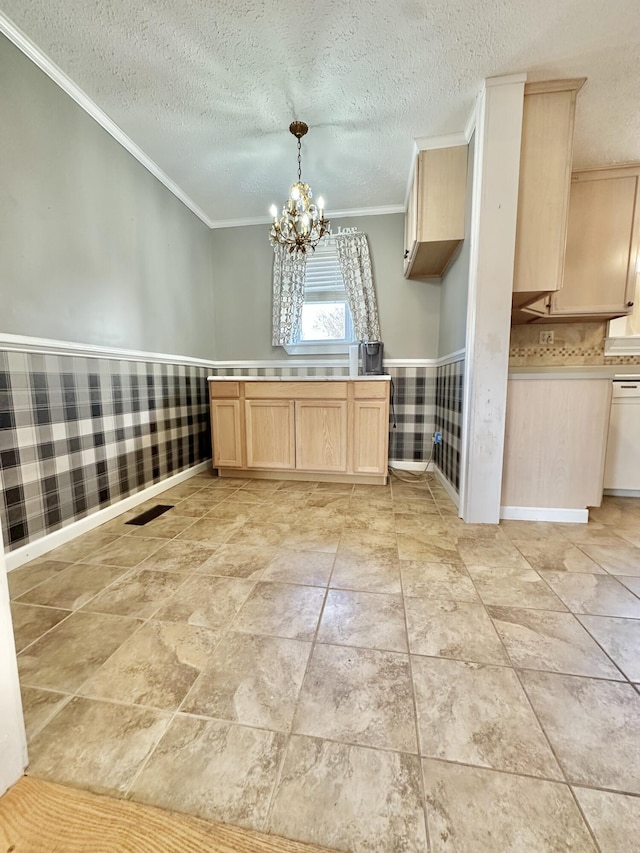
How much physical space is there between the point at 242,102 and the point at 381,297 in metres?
1.67

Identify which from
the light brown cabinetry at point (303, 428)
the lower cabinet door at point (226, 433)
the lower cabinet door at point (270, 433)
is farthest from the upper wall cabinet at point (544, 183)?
the lower cabinet door at point (226, 433)

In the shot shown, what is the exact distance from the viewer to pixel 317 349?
10.6 ft

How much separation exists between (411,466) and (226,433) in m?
1.67

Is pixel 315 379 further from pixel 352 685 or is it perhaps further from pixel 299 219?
pixel 352 685

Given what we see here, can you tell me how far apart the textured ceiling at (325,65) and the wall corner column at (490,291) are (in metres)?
0.17

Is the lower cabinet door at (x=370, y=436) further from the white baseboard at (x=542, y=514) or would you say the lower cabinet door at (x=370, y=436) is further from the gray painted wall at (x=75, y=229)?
the gray painted wall at (x=75, y=229)

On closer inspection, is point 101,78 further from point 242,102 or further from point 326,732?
point 326,732

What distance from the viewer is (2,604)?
659 mm

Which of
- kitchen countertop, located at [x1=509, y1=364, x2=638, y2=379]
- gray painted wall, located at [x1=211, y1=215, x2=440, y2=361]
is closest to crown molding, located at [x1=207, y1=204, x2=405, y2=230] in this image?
gray painted wall, located at [x1=211, y1=215, x2=440, y2=361]

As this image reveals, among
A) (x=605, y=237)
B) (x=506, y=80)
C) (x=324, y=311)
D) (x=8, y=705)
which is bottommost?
(x=8, y=705)

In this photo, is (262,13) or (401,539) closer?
(262,13)

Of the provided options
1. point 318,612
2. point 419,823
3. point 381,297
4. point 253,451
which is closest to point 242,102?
point 381,297

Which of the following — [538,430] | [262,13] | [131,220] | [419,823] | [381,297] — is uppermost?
[262,13]

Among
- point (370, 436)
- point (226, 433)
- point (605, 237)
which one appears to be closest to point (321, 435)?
point (370, 436)
